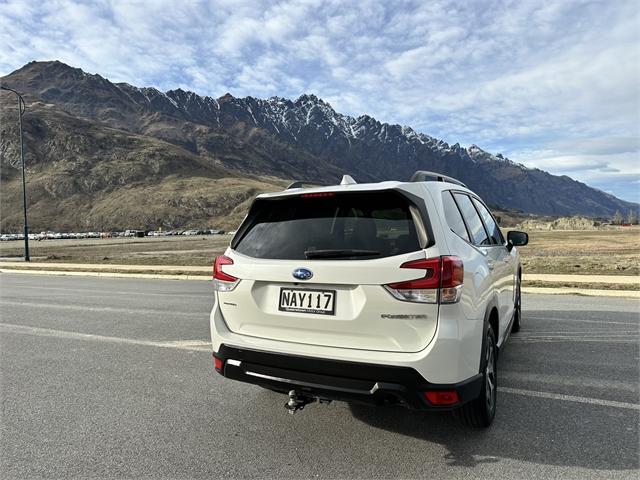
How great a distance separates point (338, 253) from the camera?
11.0ft

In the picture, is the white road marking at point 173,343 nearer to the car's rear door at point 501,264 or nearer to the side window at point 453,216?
the car's rear door at point 501,264

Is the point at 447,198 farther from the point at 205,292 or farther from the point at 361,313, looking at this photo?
the point at 205,292

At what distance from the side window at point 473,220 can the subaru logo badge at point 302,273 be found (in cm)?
150

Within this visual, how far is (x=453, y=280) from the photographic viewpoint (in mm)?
3152

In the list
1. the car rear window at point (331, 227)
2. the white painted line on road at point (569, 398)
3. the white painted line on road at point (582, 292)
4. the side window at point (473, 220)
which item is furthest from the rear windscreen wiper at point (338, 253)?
the white painted line on road at point (582, 292)

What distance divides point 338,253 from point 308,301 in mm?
392

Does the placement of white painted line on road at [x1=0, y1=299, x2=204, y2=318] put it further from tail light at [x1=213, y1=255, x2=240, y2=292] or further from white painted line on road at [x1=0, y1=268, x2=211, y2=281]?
white painted line on road at [x1=0, y1=268, x2=211, y2=281]

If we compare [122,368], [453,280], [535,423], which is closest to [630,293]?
[535,423]

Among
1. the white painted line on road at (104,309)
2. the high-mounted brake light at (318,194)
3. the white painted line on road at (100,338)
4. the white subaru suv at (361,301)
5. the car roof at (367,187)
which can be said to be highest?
the car roof at (367,187)

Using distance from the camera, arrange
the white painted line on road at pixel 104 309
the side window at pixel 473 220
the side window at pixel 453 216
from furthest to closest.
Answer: the white painted line on road at pixel 104 309 < the side window at pixel 473 220 < the side window at pixel 453 216

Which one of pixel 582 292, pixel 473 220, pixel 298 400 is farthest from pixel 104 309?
pixel 582 292

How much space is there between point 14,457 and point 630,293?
1177cm

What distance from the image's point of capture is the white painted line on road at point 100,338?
6397 mm

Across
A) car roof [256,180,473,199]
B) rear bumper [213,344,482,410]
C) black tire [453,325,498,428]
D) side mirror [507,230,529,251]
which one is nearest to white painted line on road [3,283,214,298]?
side mirror [507,230,529,251]
